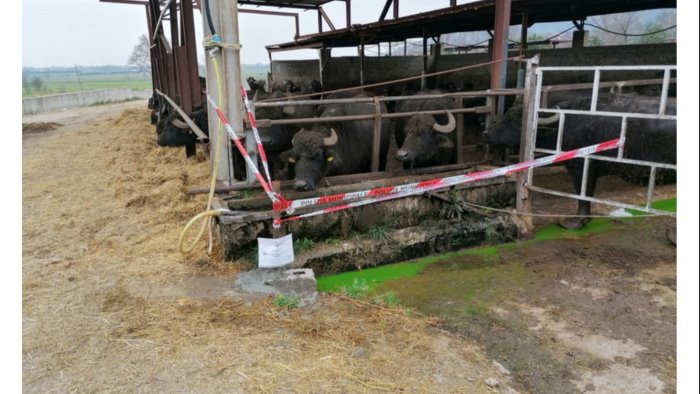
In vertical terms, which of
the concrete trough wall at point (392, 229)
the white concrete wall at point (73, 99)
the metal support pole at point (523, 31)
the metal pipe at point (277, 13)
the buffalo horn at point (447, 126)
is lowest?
the concrete trough wall at point (392, 229)

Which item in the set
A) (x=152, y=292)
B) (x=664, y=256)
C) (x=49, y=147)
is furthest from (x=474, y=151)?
(x=49, y=147)

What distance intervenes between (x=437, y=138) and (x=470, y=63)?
26.2ft

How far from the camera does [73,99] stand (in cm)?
2836

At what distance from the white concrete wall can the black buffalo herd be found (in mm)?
21145

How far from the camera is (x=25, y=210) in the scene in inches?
288

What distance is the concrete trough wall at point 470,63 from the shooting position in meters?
11.2

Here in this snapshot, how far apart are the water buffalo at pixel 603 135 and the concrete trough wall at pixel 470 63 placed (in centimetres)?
487

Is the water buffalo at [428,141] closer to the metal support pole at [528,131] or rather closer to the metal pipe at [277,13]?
the metal support pole at [528,131]

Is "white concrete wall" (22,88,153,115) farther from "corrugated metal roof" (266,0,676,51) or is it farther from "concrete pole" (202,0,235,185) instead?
"concrete pole" (202,0,235,185)

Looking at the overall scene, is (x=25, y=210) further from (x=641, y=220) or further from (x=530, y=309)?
(x=641, y=220)

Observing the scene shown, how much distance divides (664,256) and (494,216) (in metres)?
1.97

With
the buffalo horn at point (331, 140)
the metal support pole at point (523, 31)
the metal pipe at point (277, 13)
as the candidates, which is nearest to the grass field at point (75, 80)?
the metal pipe at point (277, 13)

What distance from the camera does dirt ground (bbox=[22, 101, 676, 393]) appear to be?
3314 millimetres

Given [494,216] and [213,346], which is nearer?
[213,346]
